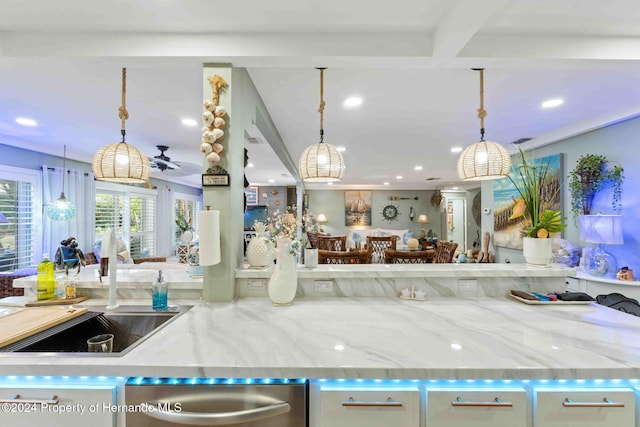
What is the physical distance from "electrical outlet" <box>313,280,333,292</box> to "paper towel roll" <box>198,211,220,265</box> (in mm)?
620

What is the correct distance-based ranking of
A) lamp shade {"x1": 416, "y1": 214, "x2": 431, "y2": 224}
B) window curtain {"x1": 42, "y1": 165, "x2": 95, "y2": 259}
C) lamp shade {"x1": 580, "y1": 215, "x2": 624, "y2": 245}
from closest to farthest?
lamp shade {"x1": 580, "y1": 215, "x2": 624, "y2": 245}, window curtain {"x1": 42, "y1": 165, "x2": 95, "y2": 259}, lamp shade {"x1": 416, "y1": 214, "x2": 431, "y2": 224}

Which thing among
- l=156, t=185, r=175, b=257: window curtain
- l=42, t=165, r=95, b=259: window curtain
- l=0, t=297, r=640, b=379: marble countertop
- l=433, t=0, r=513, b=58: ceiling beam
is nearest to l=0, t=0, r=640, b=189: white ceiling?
l=433, t=0, r=513, b=58: ceiling beam

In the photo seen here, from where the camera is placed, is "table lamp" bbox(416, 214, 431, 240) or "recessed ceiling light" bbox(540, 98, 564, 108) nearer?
"recessed ceiling light" bbox(540, 98, 564, 108)

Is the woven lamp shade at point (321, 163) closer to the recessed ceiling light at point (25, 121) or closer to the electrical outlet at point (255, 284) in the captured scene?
the electrical outlet at point (255, 284)

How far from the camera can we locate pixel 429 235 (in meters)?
9.26

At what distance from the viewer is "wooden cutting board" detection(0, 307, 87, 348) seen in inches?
46.1

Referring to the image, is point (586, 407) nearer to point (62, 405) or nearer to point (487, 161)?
point (487, 161)

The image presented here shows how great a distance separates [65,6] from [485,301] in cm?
281

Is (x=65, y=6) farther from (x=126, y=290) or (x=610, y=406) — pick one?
(x=610, y=406)

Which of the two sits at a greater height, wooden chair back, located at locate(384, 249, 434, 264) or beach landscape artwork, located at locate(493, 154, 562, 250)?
beach landscape artwork, located at locate(493, 154, 562, 250)

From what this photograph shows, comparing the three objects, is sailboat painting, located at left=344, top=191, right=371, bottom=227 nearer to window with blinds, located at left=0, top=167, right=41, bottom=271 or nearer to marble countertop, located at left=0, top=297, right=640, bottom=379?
window with blinds, located at left=0, top=167, right=41, bottom=271

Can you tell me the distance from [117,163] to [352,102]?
6.37ft

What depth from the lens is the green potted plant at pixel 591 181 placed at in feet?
9.46

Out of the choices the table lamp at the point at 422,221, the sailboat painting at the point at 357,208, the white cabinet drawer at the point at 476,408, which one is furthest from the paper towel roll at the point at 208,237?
the table lamp at the point at 422,221
